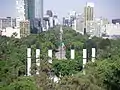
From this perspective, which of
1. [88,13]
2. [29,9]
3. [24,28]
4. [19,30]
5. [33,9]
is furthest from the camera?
[33,9]

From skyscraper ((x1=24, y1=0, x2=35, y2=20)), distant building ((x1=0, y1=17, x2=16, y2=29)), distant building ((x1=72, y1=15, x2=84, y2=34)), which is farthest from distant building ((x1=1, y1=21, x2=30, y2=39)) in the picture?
skyscraper ((x1=24, y1=0, x2=35, y2=20))

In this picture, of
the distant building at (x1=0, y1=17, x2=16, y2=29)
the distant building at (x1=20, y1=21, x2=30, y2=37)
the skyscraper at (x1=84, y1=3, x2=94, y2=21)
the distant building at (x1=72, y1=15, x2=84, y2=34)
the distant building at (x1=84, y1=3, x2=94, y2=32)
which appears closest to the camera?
the distant building at (x1=20, y1=21, x2=30, y2=37)

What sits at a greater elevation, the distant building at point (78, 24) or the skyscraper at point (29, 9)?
the skyscraper at point (29, 9)

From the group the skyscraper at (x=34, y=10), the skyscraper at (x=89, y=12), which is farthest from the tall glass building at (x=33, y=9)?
the skyscraper at (x=89, y=12)

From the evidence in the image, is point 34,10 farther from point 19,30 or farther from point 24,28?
point 19,30

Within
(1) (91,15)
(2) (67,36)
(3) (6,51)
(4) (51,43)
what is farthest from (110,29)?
(3) (6,51)

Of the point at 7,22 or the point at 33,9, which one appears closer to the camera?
the point at 7,22

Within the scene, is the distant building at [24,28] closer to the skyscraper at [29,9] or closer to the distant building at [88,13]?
the distant building at [88,13]

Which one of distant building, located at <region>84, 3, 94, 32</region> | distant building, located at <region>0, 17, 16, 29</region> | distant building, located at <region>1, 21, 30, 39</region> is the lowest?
distant building, located at <region>1, 21, 30, 39</region>

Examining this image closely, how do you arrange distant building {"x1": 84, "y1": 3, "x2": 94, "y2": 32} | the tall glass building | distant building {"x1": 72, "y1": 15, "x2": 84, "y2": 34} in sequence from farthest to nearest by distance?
1. the tall glass building
2. distant building {"x1": 84, "y1": 3, "x2": 94, "y2": 32}
3. distant building {"x1": 72, "y1": 15, "x2": 84, "y2": 34}

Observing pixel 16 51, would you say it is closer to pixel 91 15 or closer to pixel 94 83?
pixel 94 83

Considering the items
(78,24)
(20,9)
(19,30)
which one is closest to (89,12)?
(78,24)

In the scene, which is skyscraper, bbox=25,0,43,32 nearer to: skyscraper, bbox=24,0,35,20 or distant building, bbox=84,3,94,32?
skyscraper, bbox=24,0,35,20

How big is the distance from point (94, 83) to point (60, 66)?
366cm
